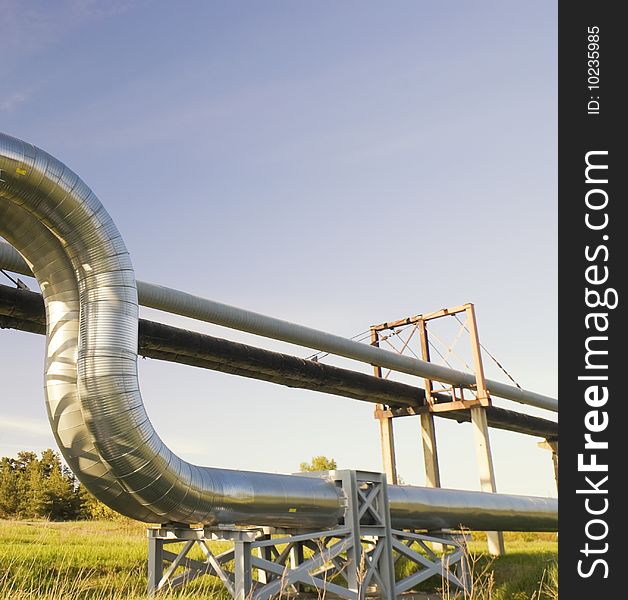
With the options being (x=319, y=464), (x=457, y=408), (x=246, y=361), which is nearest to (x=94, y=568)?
(x=246, y=361)

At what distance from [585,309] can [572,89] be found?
1.98 m

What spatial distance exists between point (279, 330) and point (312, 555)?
4.55 metres

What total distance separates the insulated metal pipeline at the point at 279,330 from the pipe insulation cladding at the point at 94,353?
79.3 inches

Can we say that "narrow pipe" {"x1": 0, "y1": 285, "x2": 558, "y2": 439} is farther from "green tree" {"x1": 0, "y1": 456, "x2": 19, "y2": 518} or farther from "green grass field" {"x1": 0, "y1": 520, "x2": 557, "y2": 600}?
"green tree" {"x1": 0, "y1": 456, "x2": 19, "y2": 518}

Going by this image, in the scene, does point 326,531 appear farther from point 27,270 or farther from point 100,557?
point 27,270

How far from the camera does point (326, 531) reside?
9453mm

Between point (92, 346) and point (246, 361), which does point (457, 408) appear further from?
point (92, 346)

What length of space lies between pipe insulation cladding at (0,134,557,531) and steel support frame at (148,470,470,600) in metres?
0.62

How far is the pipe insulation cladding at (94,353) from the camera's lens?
6.93 meters

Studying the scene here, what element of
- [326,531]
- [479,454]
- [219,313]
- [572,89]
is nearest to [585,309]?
[572,89]

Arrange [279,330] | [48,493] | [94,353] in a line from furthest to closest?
[48,493] < [279,330] < [94,353]

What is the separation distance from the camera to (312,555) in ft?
32.0

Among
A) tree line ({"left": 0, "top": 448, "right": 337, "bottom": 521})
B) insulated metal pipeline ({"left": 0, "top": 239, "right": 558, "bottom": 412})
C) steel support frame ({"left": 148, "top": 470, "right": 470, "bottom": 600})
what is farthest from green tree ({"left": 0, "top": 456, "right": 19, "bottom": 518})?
steel support frame ({"left": 148, "top": 470, "right": 470, "bottom": 600})

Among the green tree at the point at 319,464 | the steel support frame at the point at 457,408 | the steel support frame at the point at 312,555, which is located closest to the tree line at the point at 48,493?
the green tree at the point at 319,464
